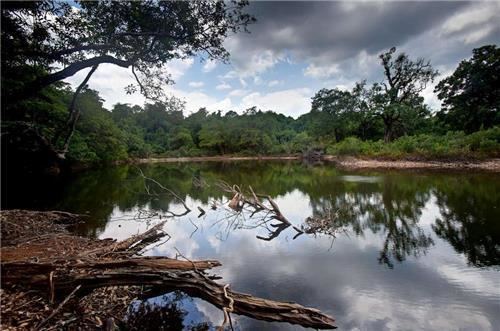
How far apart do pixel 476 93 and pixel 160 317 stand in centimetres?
3964

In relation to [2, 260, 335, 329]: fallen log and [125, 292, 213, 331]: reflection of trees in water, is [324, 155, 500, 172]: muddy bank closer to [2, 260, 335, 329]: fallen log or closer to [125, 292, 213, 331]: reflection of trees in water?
[2, 260, 335, 329]: fallen log

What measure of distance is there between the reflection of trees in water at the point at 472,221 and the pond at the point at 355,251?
0.02m

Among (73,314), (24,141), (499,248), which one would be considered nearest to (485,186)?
(499,248)

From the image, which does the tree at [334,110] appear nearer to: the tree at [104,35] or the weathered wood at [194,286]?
the tree at [104,35]

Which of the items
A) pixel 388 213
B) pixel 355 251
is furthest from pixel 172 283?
pixel 388 213

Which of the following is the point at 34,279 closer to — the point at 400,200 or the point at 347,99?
the point at 400,200

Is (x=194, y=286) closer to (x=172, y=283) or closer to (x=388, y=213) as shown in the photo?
(x=172, y=283)

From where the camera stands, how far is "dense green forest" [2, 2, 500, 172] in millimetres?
7020

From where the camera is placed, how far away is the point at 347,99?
1861 inches

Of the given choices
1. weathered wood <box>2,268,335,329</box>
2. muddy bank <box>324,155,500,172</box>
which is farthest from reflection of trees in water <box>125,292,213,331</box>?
muddy bank <box>324,155,500,172</box>

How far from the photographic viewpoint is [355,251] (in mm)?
6449

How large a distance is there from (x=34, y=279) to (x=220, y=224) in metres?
5.97

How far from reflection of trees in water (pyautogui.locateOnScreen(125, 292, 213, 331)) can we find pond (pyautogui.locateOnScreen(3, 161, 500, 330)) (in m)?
0.03

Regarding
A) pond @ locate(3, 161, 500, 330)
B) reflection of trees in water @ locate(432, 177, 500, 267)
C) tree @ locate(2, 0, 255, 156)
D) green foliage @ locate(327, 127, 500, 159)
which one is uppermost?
tree @ locate(2, 0, 255, 156)
